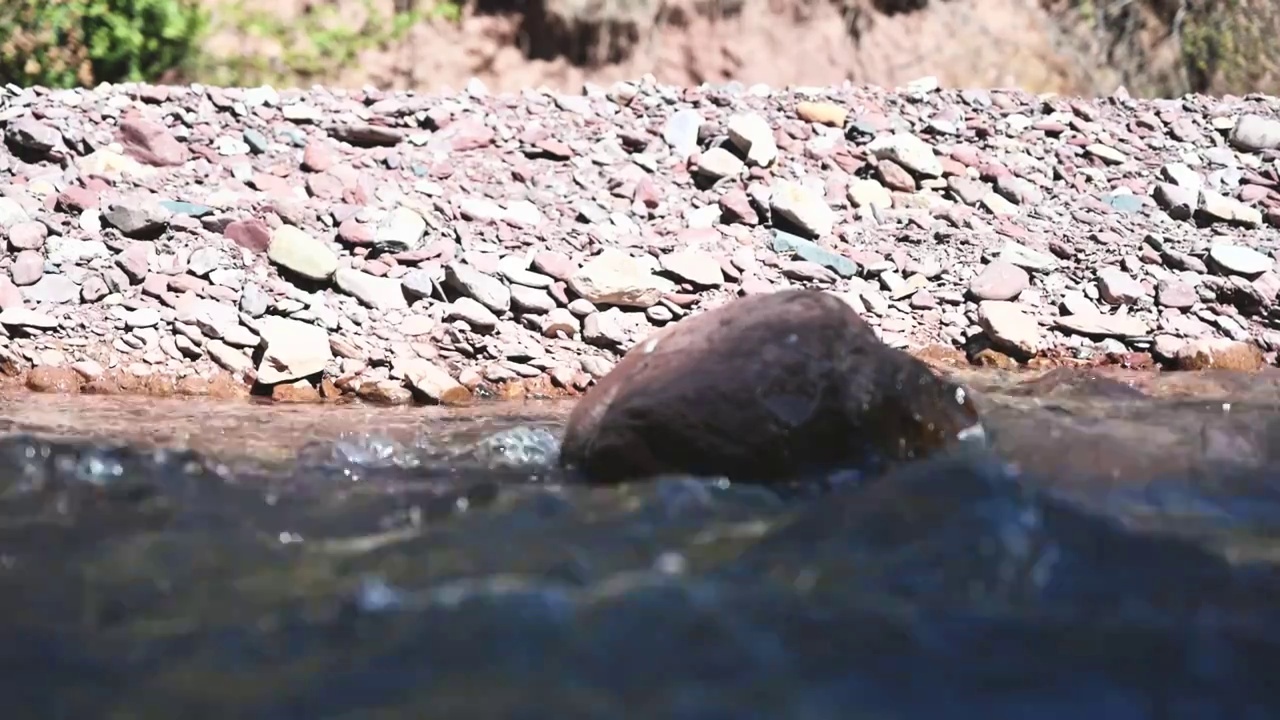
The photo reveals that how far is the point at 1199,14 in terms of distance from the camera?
8703 millimetres

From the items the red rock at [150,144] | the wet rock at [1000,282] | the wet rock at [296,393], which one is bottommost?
the wet rock at [296,393]

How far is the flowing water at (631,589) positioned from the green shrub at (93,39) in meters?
4.32

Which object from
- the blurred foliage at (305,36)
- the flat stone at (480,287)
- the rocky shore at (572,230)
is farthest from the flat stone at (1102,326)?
the blurred foliage at (305,36)

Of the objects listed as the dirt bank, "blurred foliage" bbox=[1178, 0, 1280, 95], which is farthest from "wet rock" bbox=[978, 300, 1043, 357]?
"blurred foliage" bbox=[1178, 0, 1280, 95]

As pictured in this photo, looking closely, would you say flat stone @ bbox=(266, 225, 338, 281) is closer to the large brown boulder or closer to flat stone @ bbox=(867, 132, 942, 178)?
the large brown boulder

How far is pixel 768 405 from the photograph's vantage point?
2.58 metres

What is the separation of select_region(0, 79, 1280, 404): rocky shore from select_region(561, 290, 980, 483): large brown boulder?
128cm

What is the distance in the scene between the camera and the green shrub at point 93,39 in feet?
20.5

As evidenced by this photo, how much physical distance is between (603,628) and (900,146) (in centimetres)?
390

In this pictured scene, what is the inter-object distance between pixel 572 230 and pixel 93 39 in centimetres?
359

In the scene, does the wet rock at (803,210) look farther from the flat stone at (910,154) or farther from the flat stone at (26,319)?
the flat stone at (26,319)

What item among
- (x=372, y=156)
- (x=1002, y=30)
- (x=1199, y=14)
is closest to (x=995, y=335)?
(x=372, y=156)

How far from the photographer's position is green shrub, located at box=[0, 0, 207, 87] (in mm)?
6258

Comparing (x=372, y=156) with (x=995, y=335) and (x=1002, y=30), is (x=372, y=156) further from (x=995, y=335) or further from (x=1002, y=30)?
(x=1002, y=30)
